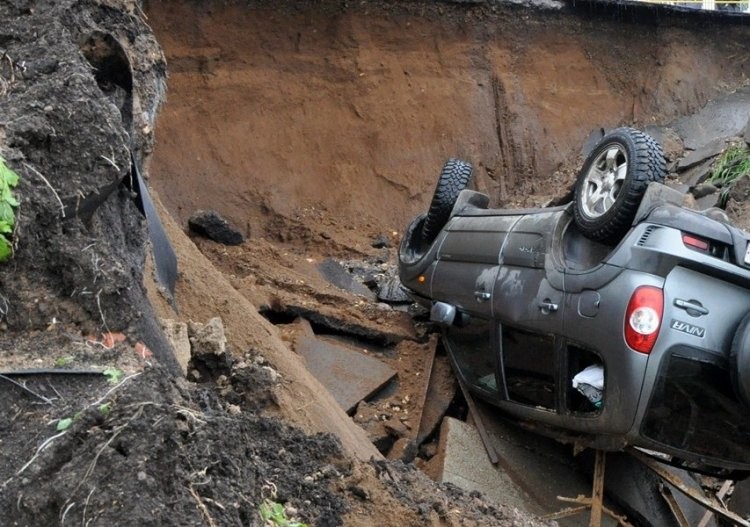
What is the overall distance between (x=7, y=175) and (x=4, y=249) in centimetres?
29

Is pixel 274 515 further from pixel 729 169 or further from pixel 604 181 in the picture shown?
pixel 729 169

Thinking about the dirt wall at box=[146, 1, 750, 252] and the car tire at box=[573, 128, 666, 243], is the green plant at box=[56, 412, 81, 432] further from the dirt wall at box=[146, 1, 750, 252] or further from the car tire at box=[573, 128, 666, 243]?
the dirt wall at box=[146, 1, 750, 252]

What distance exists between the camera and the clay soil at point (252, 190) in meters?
2.86

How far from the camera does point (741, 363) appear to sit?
5.62m

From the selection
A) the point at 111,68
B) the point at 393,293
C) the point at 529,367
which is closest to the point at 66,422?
the point at 111,68

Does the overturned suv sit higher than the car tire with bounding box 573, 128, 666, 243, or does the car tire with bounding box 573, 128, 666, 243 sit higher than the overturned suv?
the car tire with bounding box 573, 128, 666, 243

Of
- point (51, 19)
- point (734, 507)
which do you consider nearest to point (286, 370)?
point (51, 19)

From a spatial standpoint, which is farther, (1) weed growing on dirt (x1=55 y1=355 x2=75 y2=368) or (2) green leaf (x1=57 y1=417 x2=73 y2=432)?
(1) weed growing on dirt (x1=55 y1=355 x2=75 y2=368)

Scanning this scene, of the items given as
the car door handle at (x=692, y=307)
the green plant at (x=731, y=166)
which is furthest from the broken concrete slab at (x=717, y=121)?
the car door handle at (x=692, y=307)

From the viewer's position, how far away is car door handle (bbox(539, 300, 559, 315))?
6.62 meters

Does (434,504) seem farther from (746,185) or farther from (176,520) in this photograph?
(746,185)

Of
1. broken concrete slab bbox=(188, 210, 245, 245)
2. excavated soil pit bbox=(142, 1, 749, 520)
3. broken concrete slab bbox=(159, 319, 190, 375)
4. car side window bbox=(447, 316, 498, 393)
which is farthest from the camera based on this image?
excavated soil pit bbox=(142, 1, 749, 520)

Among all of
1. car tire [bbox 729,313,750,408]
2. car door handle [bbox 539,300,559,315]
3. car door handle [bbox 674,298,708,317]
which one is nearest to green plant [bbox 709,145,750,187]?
car door handle [bbox 539,300,559,315]

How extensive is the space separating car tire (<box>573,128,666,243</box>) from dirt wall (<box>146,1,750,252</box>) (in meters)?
5.76
